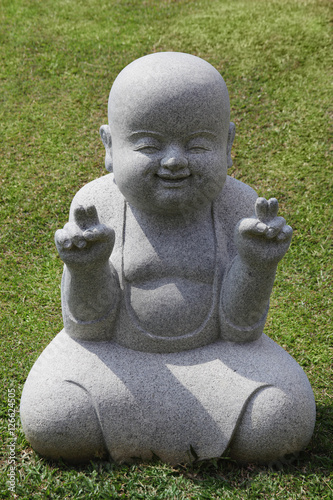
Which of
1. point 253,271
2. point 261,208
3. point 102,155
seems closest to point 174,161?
point 261,208

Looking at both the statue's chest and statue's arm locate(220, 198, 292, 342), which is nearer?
statue's arm locate(220, 198, 292, 342)

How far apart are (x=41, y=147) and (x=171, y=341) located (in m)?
4.20

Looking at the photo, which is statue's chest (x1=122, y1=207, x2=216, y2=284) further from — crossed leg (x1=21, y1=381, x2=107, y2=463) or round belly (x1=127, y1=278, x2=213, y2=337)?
crossed leg (x1=21, y1=381, x2=107, y2=463)

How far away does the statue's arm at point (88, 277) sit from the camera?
9.77 feet

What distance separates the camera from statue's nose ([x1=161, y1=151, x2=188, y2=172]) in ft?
9.90

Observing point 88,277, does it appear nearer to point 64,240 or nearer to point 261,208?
point 64,240

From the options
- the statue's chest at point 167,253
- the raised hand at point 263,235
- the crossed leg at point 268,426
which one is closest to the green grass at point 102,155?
the crossed leg at point 268,426

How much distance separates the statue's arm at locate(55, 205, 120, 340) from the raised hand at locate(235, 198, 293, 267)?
69 cm

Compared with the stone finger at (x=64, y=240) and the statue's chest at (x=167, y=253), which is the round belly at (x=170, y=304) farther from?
the stone finger at (x=64, y=240)

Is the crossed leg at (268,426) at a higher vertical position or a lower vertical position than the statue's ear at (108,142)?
lower

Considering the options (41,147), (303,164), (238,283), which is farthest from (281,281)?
(41,147)

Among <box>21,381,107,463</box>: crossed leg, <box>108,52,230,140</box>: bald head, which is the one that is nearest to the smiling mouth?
<box>108,52,230,140</box>: bald head

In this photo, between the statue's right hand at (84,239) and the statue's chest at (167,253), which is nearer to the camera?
the statue's right hand at (84,239)

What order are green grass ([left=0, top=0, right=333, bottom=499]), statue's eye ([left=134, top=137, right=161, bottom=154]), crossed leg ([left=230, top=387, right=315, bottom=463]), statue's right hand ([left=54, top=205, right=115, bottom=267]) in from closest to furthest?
statue's right hand ([left=54, top=205, right=115, bottom=267]) < statue's eye ([left=134, top=137, right=161, bottom=154]) < crossed leg ([left=230, top=387, right=315, bottom=463]) < green grass ([left=0, top=0, right=333, bottom=499])
